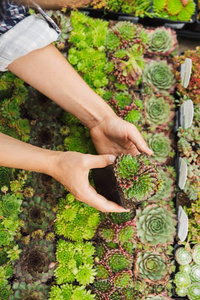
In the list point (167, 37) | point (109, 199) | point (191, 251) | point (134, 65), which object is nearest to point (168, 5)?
point (167, 37)

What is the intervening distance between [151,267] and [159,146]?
76 centimetres

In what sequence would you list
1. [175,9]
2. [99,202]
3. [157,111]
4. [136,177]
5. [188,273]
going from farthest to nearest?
1. [175,9]
2. [157,111]
3. [188,273]
4. [99,202]
5. [136,177]

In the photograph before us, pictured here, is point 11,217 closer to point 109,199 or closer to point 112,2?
point 109,199

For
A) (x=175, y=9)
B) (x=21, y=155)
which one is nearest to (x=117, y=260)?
(x=21, y=155)

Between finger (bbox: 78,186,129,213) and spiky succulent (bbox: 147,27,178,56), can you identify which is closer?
finger (bbox: 78,186,129,213)

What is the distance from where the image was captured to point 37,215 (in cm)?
156

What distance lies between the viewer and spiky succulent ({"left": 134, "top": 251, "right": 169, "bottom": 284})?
158 centimetres

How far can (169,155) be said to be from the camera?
1829 mm

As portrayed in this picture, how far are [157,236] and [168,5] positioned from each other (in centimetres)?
171

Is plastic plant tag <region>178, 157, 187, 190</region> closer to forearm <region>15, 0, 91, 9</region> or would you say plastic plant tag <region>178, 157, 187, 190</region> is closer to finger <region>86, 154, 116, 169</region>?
finger <region>86, 154, 116, 169</region>

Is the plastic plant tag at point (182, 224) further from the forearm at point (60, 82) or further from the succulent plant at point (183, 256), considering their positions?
the forearm at point (60, 82)

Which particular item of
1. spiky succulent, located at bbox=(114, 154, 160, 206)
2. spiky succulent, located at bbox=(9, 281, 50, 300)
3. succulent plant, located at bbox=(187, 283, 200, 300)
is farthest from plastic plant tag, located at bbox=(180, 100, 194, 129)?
spiky succulent, located at bbox=(9, 281, 50, 300)

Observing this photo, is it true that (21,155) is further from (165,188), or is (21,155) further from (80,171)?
(165,188)

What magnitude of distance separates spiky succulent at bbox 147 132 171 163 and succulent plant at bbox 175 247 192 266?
0.59 meters
